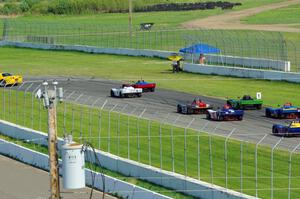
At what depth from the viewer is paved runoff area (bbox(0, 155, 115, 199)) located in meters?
35.0

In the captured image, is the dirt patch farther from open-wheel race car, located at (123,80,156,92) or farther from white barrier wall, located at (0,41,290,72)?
open-wheel race car, located at (123,80,156,92)

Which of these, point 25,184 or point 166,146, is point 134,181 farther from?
point 25,184

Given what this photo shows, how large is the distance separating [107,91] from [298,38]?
4007cm

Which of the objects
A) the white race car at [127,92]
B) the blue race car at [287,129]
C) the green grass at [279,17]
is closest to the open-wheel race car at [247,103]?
the white race car at [127,92]

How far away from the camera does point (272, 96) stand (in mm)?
58438

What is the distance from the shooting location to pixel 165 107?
54.4 meters

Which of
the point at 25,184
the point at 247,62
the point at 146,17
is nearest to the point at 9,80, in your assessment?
the point at 247,62

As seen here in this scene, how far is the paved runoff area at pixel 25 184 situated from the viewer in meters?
35.0

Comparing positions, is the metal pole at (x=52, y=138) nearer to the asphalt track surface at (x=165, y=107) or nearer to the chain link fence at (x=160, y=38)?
the asphalt track surface at (x=165, y=107)

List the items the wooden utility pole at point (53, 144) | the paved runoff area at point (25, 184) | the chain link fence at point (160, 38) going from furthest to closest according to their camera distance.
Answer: the chain link fence at point (160, 38) → the paved runoff area at point (25, 184) → the wooden utility pole at point (53, 144)

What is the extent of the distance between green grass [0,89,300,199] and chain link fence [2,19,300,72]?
25.3 m

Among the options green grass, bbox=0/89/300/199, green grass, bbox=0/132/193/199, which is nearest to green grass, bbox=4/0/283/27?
green grass, bbox=0/89/300/199

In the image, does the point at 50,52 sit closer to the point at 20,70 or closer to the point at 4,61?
the point at 4,61

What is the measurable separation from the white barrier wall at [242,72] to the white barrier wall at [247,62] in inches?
62.5
